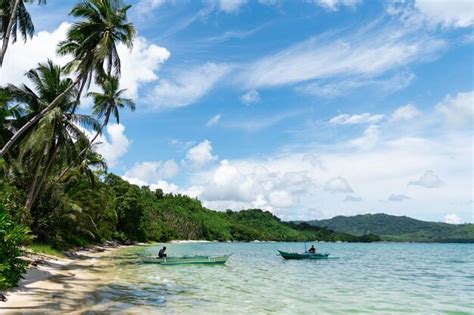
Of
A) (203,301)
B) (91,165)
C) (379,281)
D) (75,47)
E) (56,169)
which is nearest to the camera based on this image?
(203,301)

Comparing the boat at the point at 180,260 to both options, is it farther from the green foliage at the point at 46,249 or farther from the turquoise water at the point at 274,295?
the green foliage at the point at 46,249

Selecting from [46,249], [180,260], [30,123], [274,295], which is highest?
[30,123]

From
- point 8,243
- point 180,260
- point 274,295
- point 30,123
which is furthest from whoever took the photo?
point 180,260

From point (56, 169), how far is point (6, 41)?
1793 centimetres

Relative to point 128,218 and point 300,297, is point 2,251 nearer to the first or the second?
point 300,297

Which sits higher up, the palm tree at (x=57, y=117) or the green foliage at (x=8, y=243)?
the palm tree at (x=57, y=117)

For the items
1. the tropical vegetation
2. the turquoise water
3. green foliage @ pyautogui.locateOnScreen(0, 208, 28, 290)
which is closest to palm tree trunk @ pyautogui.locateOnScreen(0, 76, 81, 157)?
the tropical vegetation

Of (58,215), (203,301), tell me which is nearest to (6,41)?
(203,301)

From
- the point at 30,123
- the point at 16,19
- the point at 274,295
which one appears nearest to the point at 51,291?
the point at 30,123

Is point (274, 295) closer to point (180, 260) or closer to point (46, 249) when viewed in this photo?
point (180, 260)

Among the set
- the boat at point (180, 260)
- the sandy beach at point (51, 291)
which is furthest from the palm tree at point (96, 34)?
the boat at point (180, 260)

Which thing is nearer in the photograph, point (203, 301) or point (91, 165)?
point (203, 301)

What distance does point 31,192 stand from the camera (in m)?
25.7

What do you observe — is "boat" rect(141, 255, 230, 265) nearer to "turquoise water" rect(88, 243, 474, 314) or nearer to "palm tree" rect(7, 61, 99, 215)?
"turquoise water" rect(88, 243, 474, 314)
